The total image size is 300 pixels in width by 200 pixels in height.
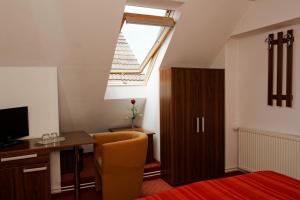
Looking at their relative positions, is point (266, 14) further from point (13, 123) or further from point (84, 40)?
point (13, 123)

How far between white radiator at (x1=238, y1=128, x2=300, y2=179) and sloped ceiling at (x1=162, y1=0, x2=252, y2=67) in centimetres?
138

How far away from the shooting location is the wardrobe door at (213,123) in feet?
11.6

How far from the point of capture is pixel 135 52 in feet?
12.9

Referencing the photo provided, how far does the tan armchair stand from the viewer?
8.77ft

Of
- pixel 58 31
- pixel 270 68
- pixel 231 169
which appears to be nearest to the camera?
pixel 58 31

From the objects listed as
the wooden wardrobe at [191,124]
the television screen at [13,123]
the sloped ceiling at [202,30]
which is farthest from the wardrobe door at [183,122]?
the television screen at [13,123]

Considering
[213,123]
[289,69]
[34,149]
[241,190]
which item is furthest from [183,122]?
[34,149]

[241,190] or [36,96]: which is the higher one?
[36,96]

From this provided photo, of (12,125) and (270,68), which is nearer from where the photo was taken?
(12,125)

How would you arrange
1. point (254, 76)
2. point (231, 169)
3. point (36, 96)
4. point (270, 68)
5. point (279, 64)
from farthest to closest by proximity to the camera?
point (231, 169) < point (254, 76) < point (270, 68) < point (279, 64) < point (36, 96)

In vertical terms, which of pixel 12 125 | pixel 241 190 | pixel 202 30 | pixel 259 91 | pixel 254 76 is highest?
pixel 202 30

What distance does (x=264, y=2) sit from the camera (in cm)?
305

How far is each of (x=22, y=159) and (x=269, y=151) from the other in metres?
3.08

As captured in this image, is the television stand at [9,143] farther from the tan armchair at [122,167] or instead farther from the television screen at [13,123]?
the tan armchair at [122,167]
